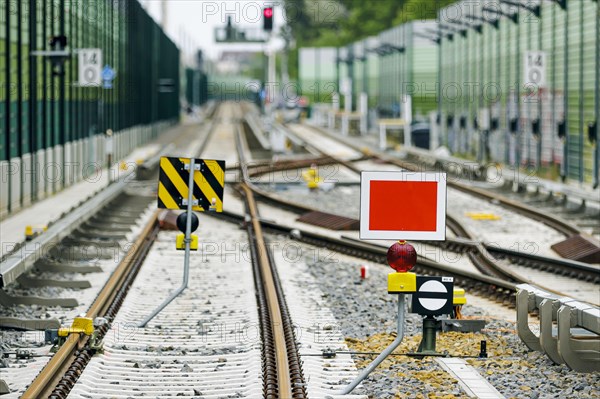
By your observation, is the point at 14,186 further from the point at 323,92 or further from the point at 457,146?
the point at 323,92

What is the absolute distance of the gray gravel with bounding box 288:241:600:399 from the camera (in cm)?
896

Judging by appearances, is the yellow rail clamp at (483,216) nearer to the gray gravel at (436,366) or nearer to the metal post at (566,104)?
the gray gravel at (436,366)

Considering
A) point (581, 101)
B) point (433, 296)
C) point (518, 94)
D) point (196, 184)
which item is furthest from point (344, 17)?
point (433, 296)

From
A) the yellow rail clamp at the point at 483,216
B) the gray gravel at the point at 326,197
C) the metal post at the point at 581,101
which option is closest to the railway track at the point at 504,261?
the yellow rail clamp at the point at 483,216

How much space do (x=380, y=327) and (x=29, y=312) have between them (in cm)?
366

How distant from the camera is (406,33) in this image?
6431 centimetres

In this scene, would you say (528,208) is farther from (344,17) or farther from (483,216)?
(344,17)

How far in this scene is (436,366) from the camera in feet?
32.3

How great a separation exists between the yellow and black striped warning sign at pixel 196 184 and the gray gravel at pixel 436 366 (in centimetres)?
179

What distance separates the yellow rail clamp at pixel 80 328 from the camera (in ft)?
34.2

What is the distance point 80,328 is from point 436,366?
10.1 feet

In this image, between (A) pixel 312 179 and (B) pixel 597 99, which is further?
→ (A) pixel 312 179

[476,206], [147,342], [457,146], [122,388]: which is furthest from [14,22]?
[457,146]

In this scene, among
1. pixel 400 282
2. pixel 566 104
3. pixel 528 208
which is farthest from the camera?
pixel 566 104
